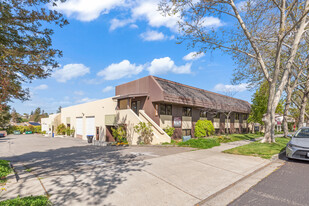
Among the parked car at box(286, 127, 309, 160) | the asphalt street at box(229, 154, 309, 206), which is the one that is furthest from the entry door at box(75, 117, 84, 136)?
the asphalt street at box(229, 154, 309, 206)

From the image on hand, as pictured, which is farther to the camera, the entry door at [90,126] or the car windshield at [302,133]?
the entry door at [90,126]

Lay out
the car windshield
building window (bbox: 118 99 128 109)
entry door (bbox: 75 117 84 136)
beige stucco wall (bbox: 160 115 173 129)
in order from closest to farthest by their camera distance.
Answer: the car windshield → beige stucco wall (bbox: 160 115 173 129) → building window (bbox: 118 99 128 109) → entry door (bbox: 75 117 84 136)

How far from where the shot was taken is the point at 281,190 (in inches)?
185

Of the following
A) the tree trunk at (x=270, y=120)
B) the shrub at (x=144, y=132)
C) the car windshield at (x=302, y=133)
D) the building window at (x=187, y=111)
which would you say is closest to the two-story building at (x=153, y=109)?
the building window at (x=187, y=111)

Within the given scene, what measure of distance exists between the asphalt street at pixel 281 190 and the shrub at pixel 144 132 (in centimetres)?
1004

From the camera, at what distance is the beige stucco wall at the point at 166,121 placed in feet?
54.8

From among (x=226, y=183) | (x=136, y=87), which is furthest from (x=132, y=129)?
(x=226, y=183)

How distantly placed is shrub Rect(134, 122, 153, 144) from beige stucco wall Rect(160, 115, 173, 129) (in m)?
1.80

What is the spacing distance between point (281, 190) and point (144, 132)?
37.9ft

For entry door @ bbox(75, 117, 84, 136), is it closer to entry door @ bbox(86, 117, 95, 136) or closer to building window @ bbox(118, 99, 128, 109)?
entry door @ bbox(86, 117, 95, 136)

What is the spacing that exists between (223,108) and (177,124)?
7.47 metres

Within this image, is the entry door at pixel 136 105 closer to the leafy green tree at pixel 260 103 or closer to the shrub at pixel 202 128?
the shrub at pixel 202 128

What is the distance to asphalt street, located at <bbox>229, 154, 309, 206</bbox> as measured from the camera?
405cm

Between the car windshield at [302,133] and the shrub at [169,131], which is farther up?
the car windshield at [302,133]
